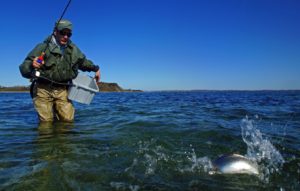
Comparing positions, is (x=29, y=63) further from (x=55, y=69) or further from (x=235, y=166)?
(x=235, y=166)

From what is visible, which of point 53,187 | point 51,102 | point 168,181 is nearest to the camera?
point 53,187

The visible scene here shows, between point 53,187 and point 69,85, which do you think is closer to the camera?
point 53,187

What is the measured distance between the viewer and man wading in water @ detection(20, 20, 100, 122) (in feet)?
26.3

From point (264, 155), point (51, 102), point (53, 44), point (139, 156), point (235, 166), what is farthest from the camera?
point (51, 102)

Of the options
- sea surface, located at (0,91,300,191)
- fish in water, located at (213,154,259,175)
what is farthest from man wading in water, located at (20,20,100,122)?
fish in water, located at (213,154,259,175)

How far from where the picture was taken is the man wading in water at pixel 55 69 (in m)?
8.02

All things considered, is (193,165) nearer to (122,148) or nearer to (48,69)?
(122,148)

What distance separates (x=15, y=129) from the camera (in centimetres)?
834

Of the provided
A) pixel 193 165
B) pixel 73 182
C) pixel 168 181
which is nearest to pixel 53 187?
pixel 73 182

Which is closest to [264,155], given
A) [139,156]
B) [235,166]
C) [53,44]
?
[235,166]

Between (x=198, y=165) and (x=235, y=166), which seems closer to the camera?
(x=235, y=166)

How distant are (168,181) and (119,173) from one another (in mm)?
699

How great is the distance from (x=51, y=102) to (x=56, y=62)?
3.95 feet

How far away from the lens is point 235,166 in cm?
452
